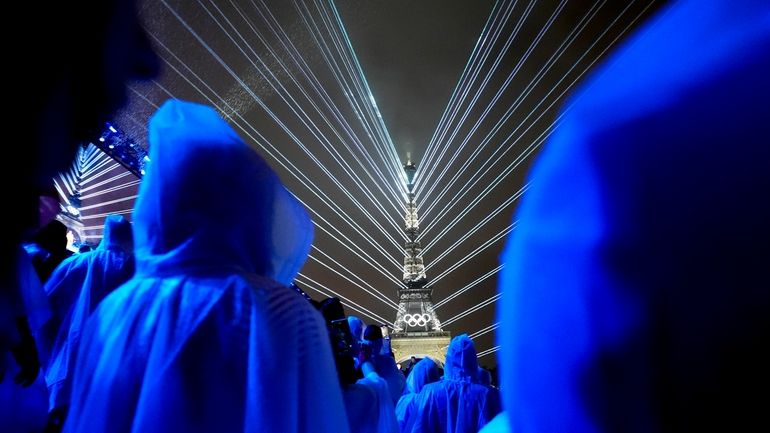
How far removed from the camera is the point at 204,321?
2287mm

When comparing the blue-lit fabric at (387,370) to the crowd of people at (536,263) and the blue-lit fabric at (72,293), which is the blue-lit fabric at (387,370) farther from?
the crowd of people at (536,263)

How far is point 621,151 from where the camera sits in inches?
29.1

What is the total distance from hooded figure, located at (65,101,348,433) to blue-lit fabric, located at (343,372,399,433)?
197cm

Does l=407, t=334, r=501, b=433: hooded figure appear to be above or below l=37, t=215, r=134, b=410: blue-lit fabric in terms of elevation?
below

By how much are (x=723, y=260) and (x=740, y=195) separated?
79 millimetres

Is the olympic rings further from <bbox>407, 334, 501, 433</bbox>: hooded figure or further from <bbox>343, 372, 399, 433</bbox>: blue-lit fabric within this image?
<bbox>343, 372, 399, 433</bbox>: blue-lit fabric

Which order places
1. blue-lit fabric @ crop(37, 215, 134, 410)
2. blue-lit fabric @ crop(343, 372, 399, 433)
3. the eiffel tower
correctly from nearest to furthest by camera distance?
1. blue-lit fabric @ crop(343, 372, 399, 433)
2. blue-lit fabric @ crop(37, 215, 134, 410)
3. the eiffel tower

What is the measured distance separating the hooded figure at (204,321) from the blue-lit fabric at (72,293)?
2.75 meters

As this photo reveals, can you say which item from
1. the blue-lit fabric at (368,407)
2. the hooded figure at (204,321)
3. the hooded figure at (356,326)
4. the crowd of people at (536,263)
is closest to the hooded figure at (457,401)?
the hooded figure at (356,326)

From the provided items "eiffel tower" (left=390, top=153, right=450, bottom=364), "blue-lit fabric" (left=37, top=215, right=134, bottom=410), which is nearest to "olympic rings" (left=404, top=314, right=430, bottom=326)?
"eiffel tower" (left=390, top=153, right=450, bottom=364)

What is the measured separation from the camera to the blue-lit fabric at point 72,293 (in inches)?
191

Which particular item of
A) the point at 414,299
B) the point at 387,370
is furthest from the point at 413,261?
the point at 387,370

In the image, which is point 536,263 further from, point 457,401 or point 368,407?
point 457,401

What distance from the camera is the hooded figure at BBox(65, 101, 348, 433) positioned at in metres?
2.18
